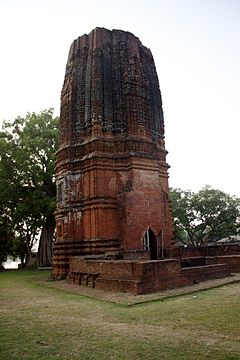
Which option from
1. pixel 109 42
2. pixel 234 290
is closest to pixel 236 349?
pixel 234 290

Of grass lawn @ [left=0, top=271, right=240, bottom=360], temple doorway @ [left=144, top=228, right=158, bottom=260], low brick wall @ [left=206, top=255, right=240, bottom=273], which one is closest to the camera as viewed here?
grass lawn @ [left=0, top=271, right=240, bottom=360]

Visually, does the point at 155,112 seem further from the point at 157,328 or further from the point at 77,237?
the point at 157,328

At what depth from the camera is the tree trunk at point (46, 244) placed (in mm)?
24109

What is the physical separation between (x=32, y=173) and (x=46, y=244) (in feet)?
17.9

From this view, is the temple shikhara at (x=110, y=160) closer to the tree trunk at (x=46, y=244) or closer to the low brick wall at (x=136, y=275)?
the low brick wall at (x=136, y=275)

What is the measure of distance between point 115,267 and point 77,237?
5.32 m

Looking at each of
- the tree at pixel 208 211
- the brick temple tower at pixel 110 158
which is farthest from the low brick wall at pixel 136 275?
the tree at pixel 208 211

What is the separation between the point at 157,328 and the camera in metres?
5.35

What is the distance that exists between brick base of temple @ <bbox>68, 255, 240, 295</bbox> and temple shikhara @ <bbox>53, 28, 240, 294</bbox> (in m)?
1.70

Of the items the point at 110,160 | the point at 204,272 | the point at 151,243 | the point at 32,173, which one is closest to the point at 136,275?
the point at 204,272

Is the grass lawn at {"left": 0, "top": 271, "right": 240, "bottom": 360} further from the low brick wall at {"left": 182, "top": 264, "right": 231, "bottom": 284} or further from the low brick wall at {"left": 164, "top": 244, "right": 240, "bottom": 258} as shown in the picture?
the low brick wall at {"left": 164, "top": 244, "right": 240, "bottom": 258}

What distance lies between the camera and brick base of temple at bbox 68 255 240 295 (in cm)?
867

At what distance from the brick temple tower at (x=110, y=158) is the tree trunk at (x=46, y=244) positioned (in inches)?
358

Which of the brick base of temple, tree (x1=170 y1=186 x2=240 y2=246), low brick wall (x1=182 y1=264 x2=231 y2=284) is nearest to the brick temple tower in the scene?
the brick base of temple
